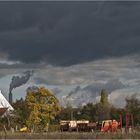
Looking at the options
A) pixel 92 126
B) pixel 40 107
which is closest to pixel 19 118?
pixel 40 107

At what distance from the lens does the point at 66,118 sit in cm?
14475

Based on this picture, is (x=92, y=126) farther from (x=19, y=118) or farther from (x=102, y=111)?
(x=102, y=111)

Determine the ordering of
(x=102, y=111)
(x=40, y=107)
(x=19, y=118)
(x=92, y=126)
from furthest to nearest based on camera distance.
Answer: (x=102, y=111) < (x=19, y=118) < (x=40, y=107) < (x=92, y=126)

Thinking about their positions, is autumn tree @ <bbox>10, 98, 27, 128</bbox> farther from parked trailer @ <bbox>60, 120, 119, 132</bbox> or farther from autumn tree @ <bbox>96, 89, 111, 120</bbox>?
autumn tree @ <bbox>96, 89, 111, 120</bbox>

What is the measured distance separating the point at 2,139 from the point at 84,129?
143 ft

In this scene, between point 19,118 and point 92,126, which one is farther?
point 19,118

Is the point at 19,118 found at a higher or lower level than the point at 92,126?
higher

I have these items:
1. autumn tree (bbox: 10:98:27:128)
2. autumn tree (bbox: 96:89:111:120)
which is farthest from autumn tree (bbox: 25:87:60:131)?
autumn tree (bbox: 96:89:111:120)

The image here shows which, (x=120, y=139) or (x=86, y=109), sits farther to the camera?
(x=86, y=109)

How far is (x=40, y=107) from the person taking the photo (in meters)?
95.1

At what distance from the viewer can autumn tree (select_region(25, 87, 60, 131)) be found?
309 ft

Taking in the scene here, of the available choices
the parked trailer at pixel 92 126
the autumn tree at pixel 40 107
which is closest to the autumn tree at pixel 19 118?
the autumn tree at pixel 40 107

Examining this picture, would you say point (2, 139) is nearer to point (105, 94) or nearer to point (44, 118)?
point (44, 118)

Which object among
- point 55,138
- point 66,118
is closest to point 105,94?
point 66,118
